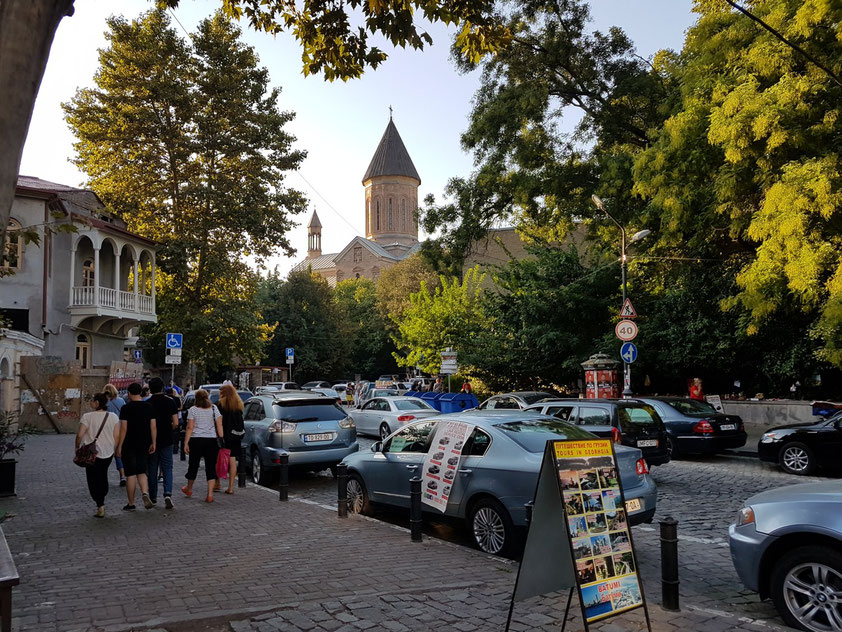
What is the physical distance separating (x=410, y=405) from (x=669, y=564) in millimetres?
15762

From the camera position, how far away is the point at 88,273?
30047 mm

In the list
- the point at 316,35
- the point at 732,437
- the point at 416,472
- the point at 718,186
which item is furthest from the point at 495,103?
the point at 416,472

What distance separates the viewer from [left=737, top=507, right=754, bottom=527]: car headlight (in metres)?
5.11

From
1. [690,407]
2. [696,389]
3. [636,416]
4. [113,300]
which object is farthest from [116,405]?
[113,300]

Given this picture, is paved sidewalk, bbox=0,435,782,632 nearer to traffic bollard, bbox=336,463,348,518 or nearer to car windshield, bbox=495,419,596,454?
traffic bollard, bbox=336,463,348,518

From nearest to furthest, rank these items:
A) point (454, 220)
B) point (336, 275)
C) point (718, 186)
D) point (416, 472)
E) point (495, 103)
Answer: point (416, 472), point (718, 186), point (495, 103), point (454, 220), point (336, 275)

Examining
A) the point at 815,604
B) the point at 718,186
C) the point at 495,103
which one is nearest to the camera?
the point at 815,604

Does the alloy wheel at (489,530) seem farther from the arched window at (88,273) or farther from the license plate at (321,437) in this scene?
the arched window at (88,273)

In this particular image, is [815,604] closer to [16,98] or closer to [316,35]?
[16,98]

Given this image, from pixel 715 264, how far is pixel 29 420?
24304 mm

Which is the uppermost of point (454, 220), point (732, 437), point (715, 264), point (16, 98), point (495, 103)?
point (495, 103)

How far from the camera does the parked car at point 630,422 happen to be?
37.5ft

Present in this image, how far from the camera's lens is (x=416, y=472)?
26.8ft

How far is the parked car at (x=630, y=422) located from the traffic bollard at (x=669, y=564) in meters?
6.02
